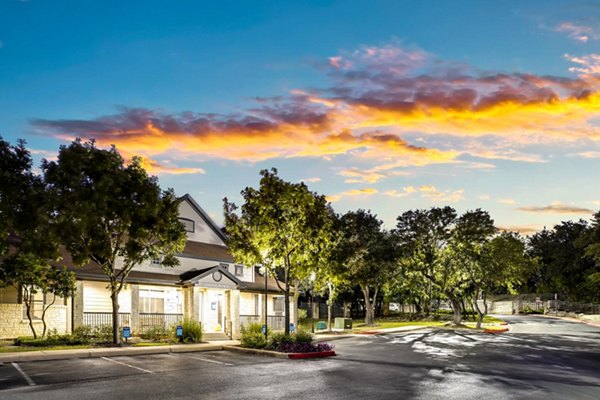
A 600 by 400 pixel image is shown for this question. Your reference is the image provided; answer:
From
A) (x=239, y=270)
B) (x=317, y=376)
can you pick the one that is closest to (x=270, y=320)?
(x=239, y=270)

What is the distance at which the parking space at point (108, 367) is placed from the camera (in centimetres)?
1641

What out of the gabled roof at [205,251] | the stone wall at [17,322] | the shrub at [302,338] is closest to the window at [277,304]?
the gabled roof at [205,251]

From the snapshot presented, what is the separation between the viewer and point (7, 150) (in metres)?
27.9

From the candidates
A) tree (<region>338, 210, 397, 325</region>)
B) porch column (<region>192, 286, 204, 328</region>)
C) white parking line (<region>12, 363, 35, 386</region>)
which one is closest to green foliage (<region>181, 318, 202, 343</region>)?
porch column (<region>192, 286, 204, 328</region>)

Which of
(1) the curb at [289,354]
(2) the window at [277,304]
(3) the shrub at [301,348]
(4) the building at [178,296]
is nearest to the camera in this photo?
(1) the curb at [289,354]

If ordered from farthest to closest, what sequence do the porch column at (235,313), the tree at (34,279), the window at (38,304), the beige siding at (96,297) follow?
1. the porch column at (235,313)
2. the beige siding at (96,297)
3. the window at (38,304)
4. the tree at (34,279)

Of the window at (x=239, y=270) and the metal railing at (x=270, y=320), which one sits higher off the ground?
the window at (x=239, y=270)

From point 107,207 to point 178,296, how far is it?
11.5 m

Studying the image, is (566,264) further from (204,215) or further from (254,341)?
(254,341)

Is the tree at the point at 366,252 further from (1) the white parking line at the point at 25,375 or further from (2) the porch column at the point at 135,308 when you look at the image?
(1) the white parking line at the point at 25,375

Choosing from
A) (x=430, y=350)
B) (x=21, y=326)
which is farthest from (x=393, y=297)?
(x=21, y=326)

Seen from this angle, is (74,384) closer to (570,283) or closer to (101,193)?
(101,193)

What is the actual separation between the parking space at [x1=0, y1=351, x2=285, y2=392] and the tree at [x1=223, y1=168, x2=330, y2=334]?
551cm

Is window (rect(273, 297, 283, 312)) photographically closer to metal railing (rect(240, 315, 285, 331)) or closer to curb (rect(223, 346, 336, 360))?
metal railing (rect(240, 315, 285, 331))
